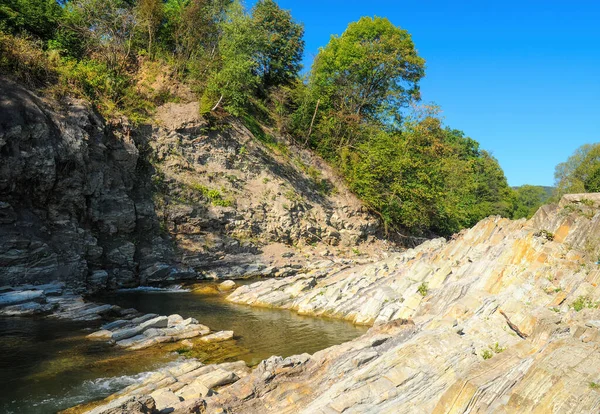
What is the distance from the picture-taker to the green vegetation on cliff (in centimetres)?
3209

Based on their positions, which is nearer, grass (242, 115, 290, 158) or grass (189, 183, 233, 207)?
grass (189, 183, 233, 207)

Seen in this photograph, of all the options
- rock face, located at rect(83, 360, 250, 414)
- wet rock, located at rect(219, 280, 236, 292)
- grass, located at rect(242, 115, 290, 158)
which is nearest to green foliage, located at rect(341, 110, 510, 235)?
grass, located at rect(242, 115, 290, 158)

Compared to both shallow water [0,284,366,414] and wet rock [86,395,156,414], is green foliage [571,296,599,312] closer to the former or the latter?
shallow water [0,284,366,414]

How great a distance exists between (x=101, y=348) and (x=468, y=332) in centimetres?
1225

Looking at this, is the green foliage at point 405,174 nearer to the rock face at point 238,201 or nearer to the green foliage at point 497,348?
the rock face at point 238,201

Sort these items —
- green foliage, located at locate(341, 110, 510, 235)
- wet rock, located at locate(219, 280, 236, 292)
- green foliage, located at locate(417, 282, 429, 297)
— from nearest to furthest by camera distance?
green foliage, located at locate(417, 282, 429, 297) < wet rock, located at locate(219, 280, 236, 292) < green foliage, located at locate(341, 110, 510, 235)

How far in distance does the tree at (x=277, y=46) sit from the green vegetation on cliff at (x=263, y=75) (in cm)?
12

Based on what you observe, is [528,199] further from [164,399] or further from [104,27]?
[164,399]

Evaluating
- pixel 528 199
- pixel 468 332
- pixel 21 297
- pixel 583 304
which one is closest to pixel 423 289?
pixel 583 304

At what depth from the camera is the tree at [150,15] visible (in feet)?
125

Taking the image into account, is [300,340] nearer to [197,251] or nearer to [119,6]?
[197,251]

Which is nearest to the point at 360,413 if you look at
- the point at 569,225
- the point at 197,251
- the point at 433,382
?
A: the point at 433,382

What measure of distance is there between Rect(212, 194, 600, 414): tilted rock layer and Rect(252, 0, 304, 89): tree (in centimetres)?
3214

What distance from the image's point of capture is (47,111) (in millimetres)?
25328
